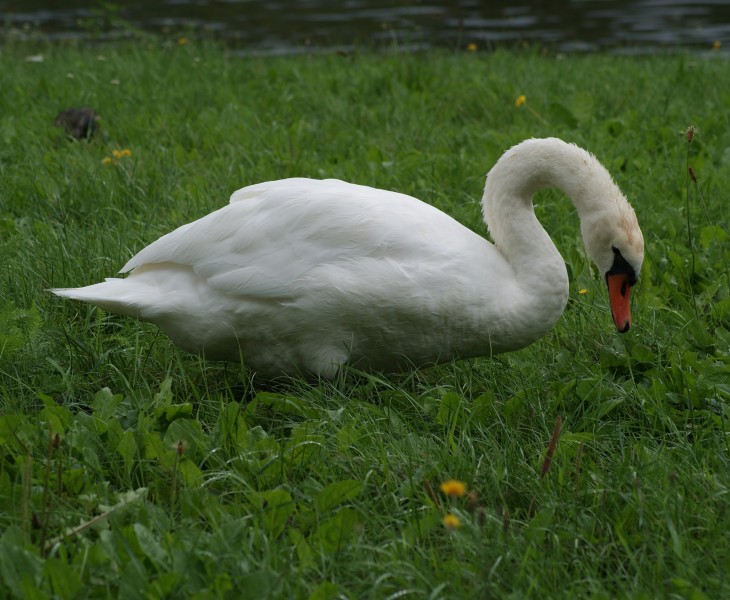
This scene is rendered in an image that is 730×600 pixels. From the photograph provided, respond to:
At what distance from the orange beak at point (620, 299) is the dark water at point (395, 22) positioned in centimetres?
735

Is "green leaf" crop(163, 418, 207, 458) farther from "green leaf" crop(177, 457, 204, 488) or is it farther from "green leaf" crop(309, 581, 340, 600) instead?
"green leaf" crop(309, 581, 340, 600)

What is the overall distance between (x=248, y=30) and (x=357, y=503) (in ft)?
33.9

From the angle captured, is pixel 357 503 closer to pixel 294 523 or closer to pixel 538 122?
pixel 294 523

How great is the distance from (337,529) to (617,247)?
1456 mm

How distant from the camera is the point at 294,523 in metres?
2.75

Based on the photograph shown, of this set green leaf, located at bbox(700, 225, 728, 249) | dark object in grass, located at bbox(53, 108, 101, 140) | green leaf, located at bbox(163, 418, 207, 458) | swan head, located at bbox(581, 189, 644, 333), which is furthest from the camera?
dark object in grass, located at bbox(53, 108, 101, 140)

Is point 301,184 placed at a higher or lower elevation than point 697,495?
higher

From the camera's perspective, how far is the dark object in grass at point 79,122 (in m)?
6.27

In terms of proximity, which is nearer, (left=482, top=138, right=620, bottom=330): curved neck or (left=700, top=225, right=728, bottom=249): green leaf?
(left=482, top=138, right=620, bottom=330): curved neck

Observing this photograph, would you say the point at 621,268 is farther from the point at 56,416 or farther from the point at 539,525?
the point at 56,416

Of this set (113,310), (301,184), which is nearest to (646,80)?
(301,184)

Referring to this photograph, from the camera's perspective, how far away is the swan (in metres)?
3.38

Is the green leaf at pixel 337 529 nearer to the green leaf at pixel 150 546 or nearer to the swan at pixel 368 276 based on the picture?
the green leaf at pixel 150 546

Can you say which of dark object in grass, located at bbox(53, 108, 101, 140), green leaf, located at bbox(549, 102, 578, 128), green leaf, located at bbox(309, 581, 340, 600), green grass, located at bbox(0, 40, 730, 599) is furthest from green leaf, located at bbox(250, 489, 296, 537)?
green leaf, located at bbox(549, 102, 578, 128)
